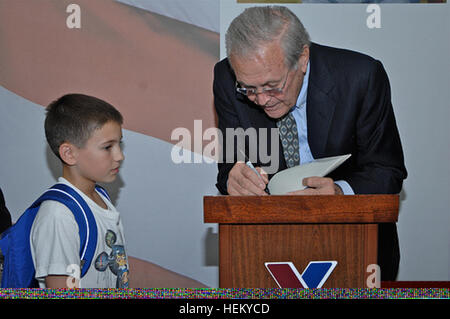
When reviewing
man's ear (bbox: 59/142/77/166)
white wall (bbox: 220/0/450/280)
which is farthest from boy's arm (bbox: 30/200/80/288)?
white wall (bbox: 220/0/450/280)

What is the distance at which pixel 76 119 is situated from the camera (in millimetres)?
1895

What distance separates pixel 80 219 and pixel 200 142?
4.47ft

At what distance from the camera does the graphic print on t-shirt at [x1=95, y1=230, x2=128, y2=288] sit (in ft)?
5.77

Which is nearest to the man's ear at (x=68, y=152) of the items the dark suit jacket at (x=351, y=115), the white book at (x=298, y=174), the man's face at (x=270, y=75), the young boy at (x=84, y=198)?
the young boy at (x=84, y=198)

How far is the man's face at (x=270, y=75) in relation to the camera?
1619mm

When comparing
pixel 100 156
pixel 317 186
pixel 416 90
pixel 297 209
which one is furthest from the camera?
pixel 416 90

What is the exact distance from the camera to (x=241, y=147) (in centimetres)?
202

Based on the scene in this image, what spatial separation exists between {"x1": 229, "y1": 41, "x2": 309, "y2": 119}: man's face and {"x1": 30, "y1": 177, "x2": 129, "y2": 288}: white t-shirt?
0.68 metres

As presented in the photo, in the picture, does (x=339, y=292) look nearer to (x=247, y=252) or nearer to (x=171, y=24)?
(x=247, y=252)

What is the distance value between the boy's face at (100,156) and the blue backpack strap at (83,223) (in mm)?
123

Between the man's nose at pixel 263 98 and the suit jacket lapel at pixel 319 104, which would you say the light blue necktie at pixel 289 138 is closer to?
the suit jacket lapel at pixel 319 104

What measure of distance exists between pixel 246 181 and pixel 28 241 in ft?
2.50
